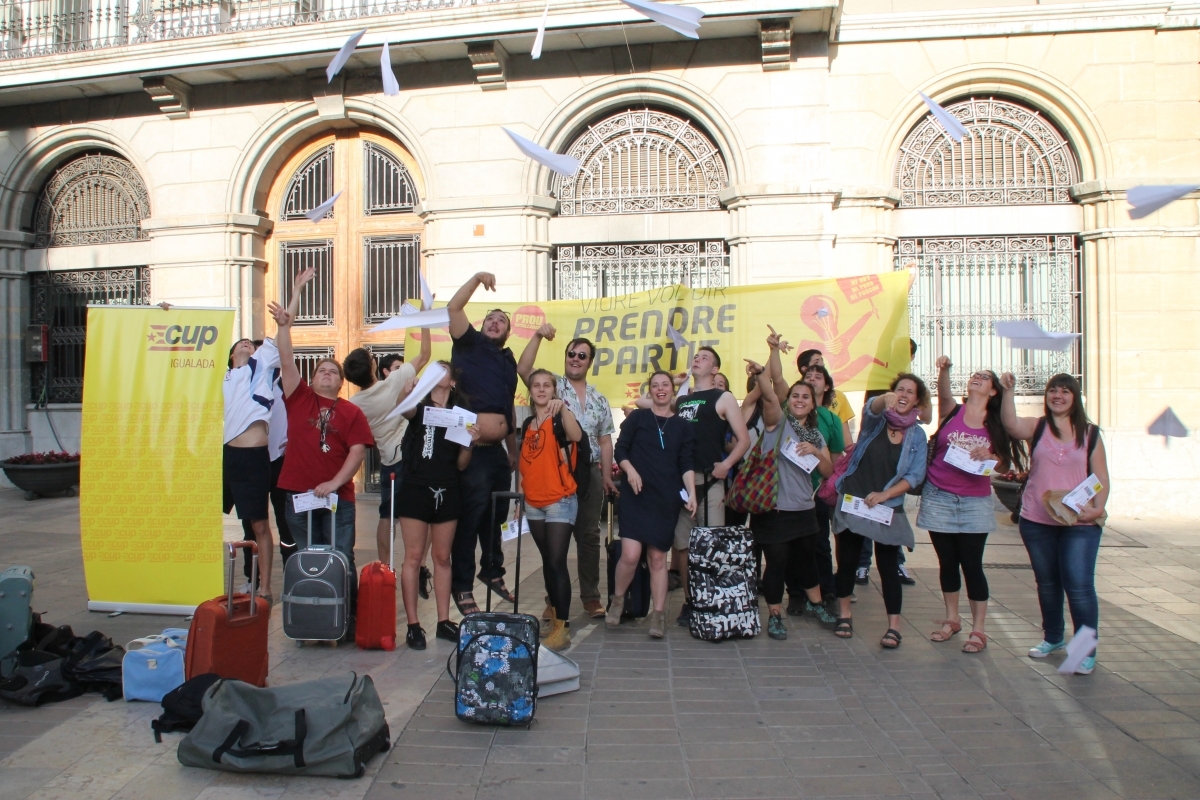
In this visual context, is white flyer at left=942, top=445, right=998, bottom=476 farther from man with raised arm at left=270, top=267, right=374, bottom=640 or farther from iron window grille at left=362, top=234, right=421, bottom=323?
iron window grille at left=362, top=234, right=421, bottom=323

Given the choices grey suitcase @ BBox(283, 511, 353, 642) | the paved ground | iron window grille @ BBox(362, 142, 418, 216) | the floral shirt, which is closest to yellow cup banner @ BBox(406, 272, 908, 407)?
the floral shirt

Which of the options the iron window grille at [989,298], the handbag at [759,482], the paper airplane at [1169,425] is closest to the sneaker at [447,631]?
the handbag at [759,482]

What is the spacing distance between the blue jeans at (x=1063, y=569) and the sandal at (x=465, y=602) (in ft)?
11.7

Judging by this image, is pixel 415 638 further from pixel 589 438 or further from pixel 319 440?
pixel 589 438

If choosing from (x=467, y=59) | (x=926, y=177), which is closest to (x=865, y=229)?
(x=926, y=177)

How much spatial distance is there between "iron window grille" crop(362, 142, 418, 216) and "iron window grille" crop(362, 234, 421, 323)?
1.40 feet

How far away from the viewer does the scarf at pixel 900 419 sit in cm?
597

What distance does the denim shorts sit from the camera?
234 inches

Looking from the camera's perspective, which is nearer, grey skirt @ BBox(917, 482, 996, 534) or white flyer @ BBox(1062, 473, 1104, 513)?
white flyer @ BBox(1062, 473, 1104, 513)

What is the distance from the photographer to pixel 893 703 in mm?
4844

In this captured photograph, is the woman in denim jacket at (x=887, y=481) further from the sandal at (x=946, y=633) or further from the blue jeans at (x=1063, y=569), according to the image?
the blue jeans at (x=1063, y=569)

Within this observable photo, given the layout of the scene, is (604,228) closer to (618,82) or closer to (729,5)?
(618,82)

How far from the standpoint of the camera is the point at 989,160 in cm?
1141

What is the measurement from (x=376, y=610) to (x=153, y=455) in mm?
2162
